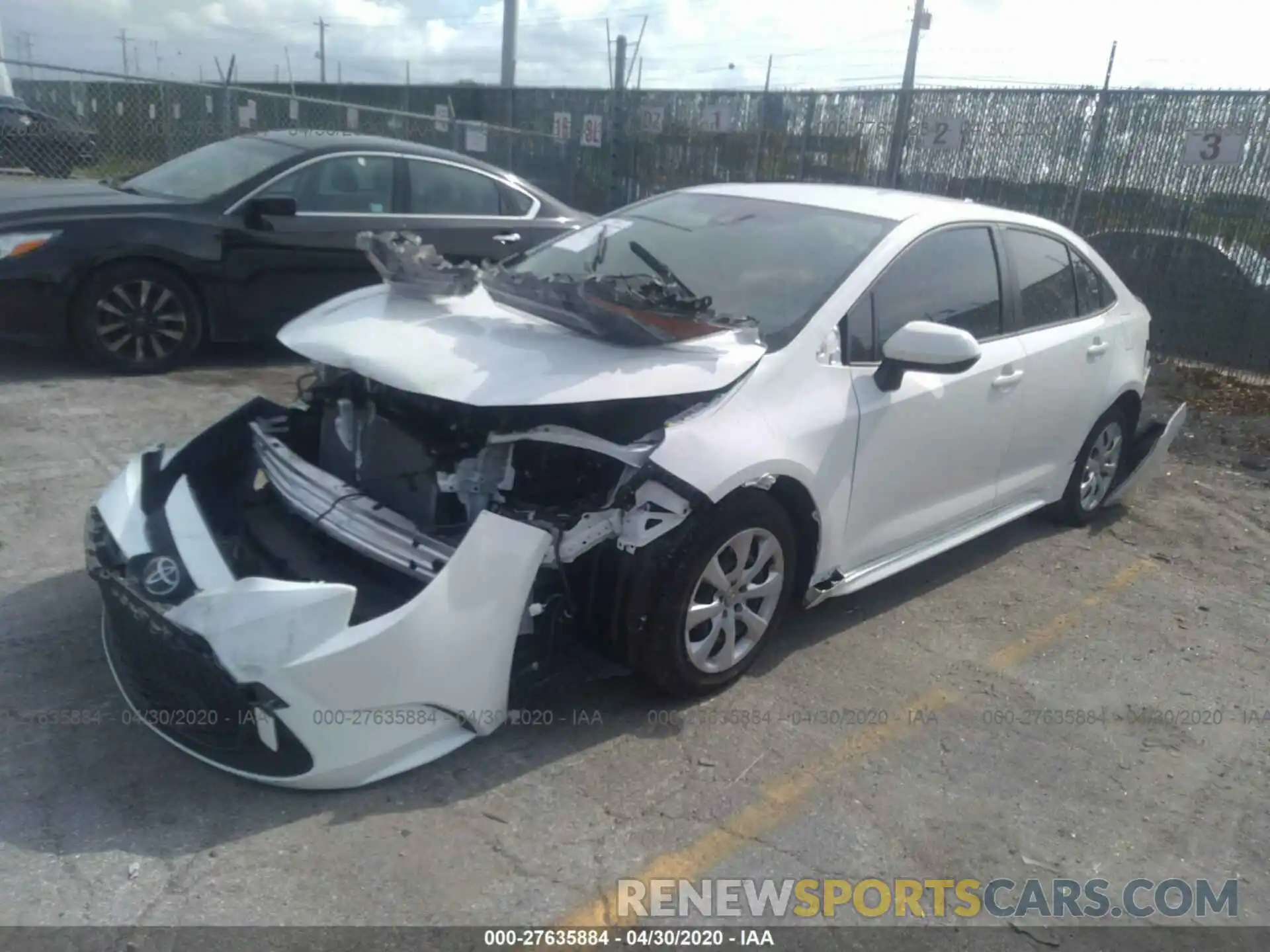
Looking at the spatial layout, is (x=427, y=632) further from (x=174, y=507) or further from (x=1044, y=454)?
(x=1044, y=454)

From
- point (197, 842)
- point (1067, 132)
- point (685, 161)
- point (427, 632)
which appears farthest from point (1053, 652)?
point (685, 161)

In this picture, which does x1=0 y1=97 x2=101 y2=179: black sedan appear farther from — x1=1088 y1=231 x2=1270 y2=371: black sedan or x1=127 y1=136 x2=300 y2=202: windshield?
x1=1088 y1=231 x2=1270 y2=371: black sedan

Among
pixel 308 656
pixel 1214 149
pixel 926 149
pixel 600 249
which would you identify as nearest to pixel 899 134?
pixel 926 149

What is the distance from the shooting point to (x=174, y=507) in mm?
3393

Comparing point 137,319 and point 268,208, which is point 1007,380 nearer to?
point 268,208

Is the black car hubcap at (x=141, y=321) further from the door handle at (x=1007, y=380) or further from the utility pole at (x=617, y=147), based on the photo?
the utility pole at (x=617, y=147)

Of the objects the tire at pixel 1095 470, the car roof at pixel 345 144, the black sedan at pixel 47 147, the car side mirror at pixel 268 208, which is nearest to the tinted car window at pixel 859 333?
the tire at pixel 1095 470

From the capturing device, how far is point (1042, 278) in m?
4.87

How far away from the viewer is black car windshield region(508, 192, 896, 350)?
3.86m

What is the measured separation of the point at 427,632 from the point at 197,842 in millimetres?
805

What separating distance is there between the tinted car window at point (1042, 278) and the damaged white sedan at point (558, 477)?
166mm

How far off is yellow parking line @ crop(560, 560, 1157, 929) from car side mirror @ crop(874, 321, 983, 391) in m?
1.22

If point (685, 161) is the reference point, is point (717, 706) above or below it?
below

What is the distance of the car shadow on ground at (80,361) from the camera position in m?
6.66
